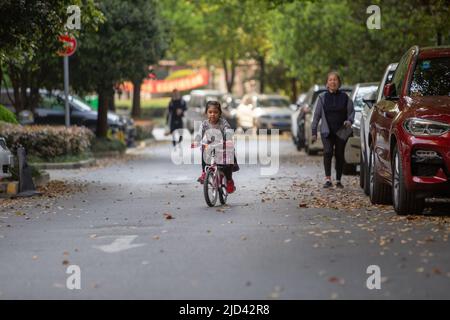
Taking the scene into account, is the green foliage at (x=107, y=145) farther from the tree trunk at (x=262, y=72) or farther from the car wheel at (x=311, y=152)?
the tree trunk at (x=262, y=72)

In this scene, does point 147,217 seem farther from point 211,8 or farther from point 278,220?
point 211,8

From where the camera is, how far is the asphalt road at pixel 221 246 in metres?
8.55

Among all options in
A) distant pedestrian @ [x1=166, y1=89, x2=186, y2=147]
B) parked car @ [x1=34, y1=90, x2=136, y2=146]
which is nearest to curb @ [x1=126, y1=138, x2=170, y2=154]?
parked car @ [x1=34, y1=90, x2=136, y2=146]

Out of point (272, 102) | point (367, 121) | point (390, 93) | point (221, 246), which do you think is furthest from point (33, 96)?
A: point (221, 246)

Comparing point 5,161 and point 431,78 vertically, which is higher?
point 431,78

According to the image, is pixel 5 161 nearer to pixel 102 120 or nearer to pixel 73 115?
pixel 102 120

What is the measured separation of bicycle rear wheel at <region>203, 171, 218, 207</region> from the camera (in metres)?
14.9

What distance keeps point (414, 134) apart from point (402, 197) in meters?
0.78

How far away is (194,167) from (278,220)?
11928 mm

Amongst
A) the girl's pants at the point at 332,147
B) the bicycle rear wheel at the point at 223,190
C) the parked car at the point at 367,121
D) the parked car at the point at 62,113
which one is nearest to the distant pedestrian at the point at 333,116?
the girl's pants at the point at 332,147

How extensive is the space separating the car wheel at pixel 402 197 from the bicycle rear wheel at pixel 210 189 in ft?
8.39

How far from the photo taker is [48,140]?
25781 millimetres

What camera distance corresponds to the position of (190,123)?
→ 49406mm

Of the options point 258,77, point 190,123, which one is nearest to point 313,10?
point 190,123
